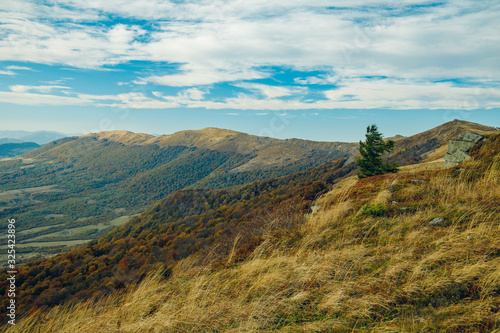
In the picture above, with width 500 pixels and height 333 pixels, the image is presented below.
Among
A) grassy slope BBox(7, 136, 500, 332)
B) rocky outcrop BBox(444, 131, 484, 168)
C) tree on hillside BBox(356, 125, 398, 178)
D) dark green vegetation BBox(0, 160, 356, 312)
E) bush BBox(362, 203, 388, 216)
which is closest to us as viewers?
grassy slope BBox(7, 136, 500, 332)

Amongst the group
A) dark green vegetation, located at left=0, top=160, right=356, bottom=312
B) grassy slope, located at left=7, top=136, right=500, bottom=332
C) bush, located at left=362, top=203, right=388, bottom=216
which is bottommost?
dark green vegetation, located at left=0, top=160, right=356, bottom=312

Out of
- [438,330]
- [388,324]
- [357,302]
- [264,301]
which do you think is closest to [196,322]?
[264,301]

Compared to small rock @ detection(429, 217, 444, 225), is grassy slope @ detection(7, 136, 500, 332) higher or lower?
lower

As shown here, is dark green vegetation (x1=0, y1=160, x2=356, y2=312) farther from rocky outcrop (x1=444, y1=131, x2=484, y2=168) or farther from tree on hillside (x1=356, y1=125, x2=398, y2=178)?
rocky outcrop (x1=444, y1=131, x2=484, y2=168)

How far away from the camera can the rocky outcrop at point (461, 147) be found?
21.8 m

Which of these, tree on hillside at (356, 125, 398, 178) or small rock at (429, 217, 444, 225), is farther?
tree on hillside at (356, 125, 398, 178)

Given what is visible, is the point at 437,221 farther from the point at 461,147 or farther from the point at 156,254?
the point at 156,254

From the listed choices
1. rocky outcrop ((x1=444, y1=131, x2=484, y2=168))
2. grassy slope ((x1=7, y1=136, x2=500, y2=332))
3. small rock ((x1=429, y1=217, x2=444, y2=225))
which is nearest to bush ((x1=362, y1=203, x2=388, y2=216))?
grassy slope ((x1=7, y1=136, x2=500, y2=332))

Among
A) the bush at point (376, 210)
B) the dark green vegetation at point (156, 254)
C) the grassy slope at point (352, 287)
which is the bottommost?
the dark green vegetation at point (156, 254)

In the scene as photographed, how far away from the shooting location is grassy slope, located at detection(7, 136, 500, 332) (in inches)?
156

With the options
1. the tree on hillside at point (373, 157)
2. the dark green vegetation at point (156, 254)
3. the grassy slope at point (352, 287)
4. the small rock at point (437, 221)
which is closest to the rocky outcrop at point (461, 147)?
the tree on hillside at point (373, 157)

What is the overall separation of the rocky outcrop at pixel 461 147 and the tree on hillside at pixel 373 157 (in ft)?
17.7

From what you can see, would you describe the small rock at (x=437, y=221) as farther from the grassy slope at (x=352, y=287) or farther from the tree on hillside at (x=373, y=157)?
the tree on hillside at (x=373, y=157)

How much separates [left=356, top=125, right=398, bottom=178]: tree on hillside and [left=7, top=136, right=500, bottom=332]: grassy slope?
20.0m
